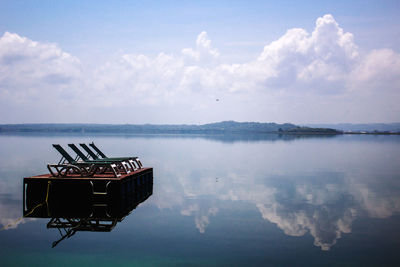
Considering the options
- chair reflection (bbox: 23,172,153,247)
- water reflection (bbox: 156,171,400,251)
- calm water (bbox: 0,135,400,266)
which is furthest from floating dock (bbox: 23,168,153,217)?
water reflection (bbox: 156,171,400,251)

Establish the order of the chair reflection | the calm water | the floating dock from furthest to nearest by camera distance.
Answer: the floating dock
the chair reflection
the calm water

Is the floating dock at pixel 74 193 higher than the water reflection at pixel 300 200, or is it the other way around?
the floating dock at pixel 74 193

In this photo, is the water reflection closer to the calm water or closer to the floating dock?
the calm water

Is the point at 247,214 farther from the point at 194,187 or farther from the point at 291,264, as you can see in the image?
the point at 194,187

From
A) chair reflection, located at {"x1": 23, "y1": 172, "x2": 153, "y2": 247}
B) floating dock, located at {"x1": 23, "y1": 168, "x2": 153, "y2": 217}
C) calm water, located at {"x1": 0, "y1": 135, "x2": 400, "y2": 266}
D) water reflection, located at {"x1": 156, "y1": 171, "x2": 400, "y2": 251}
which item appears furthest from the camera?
floating dock, located at {"x1": 23, "y1": 168, "x2": 153, "y2": 217}

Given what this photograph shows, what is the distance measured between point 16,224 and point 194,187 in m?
14.6

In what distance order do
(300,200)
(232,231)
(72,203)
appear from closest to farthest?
(232,231)
(72,203)
(300,200)

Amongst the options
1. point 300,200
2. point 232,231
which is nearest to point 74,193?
point 232,231

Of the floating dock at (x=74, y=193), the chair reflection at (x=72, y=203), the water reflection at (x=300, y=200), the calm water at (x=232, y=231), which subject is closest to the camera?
the calm water at (x=232, y=231)

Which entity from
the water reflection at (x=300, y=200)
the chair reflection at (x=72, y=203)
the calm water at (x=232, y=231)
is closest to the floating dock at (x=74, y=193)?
the chair reflection at (x=72, y=203)

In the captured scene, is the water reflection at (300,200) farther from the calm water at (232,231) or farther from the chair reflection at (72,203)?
the chair reflection at (72,203)

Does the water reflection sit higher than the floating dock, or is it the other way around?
the floating dock

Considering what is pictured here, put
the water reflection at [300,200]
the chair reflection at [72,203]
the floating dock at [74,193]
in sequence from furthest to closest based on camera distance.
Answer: the floating dock at [74,193]
the chair reflection at [72,203]
the water reflection at [300,200]

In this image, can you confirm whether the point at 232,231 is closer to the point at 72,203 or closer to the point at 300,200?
the point at 72,203
